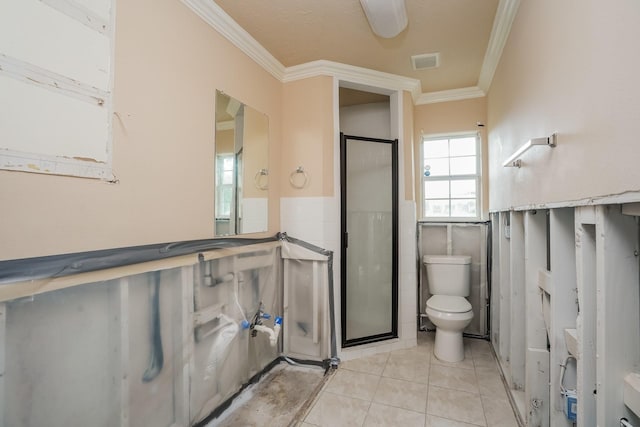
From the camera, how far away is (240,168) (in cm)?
211

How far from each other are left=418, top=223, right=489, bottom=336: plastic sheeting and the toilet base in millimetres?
585

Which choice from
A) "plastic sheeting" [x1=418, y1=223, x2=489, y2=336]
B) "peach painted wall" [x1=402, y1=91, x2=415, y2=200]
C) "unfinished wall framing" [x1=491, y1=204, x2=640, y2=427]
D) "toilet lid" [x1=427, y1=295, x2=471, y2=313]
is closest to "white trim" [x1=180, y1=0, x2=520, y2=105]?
"peach painted wall" [x1=402, y1=91, x2=415, y2=200]

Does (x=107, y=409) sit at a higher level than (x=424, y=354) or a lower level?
higher

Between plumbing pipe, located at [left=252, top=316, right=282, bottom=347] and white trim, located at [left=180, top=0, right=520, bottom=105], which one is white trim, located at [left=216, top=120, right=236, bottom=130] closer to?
white trim, located at [left=180, top=0, right=520, bottom=105]

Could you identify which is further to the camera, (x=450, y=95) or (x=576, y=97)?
(x=450, y=95)

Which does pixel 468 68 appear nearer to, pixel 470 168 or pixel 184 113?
pixel 470 168

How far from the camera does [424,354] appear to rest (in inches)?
103

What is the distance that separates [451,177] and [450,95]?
33.3 inches

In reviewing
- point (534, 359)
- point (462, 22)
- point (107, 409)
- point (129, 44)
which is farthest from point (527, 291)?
point (129, 44)

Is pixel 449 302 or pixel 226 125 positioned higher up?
pixel 226 125

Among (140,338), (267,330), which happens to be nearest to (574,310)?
(267,330)

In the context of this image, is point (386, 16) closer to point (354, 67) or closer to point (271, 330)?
point (354, 67)

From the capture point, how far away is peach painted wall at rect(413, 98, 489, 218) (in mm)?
3002

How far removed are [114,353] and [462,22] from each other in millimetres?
2699
